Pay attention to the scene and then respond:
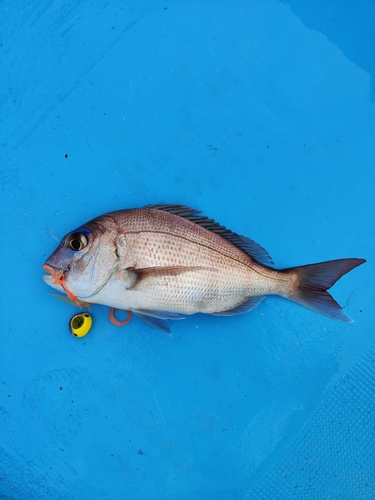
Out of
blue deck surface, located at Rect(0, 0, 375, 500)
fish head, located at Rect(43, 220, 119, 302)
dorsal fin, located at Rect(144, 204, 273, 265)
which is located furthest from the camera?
blue deck surface, located at Rect(0, 0, 375, 500)

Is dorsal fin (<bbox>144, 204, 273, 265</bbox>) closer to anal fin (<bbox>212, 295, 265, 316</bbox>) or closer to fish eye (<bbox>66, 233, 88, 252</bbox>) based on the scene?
anal fin (<bbox>212, 295, 265, 316</bbox>)

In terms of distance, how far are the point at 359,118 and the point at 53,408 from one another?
207cm

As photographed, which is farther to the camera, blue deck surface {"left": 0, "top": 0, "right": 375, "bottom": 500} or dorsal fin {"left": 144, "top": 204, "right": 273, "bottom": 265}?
blue deck surface {"left": 0, "top": 0, "right": 375, "bottom": 500}

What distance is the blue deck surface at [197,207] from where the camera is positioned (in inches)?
73.4

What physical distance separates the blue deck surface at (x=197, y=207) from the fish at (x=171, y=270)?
0.20m

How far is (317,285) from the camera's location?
1730 millimetres

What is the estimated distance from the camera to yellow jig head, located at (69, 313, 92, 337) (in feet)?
5.91

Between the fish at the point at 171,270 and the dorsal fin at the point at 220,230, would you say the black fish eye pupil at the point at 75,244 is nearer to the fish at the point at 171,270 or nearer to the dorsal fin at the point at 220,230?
the fish at the point at 171,270

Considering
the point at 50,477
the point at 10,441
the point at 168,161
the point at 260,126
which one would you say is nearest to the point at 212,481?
the point at 50,477

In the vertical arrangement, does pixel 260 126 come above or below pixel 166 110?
above

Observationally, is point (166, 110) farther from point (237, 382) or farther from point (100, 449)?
point (100, 449)

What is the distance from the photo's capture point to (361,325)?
6.33 ft

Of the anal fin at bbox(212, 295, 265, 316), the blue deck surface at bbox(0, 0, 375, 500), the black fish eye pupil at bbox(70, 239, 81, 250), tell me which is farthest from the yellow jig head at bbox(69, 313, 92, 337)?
the anal fin at bbox(212, 295, 265, 316)

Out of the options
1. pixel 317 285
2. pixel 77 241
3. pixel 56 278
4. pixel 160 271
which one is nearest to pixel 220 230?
pixel 160 271
